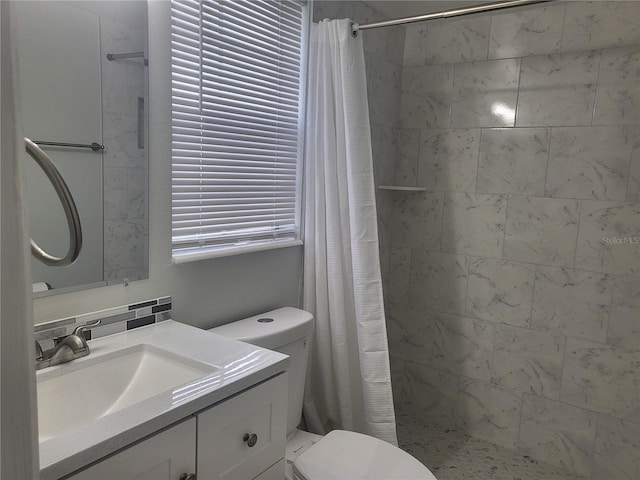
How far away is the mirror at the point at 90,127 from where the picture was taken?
1.27m

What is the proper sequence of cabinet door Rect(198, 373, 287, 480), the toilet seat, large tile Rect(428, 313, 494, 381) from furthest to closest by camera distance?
large tile Rect(428, 313, 494, 381), the toilet seat, cabinet door Rect(198, 373, 287, 480)

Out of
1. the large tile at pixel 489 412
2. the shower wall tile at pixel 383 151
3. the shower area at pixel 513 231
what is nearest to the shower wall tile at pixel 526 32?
the shower area at pixel 513 231

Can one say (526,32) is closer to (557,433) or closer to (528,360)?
(528,360)

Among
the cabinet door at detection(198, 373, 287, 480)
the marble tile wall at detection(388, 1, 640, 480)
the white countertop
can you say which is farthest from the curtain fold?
the marble tile wall at detection(388, 1, 640, 480)

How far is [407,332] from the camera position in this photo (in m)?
2.98

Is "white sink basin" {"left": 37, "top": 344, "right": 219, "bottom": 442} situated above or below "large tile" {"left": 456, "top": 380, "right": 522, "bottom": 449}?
above

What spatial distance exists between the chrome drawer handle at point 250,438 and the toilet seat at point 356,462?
44 centimetres

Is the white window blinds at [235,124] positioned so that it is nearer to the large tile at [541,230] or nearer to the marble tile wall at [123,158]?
the marble tile wall at [123,158]

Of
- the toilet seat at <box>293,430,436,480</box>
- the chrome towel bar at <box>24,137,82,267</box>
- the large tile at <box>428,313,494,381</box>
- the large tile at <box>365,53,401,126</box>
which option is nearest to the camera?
the chrome towel bar at <box>24,137,82,267</box>

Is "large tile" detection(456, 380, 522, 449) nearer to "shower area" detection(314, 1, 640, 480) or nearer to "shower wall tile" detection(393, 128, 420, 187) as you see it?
"shower area" detection(314, 1, 640, 480)

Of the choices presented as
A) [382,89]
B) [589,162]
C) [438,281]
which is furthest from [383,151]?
[589,162]

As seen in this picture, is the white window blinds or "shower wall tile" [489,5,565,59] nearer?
the white window blinds

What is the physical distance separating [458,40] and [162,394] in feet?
7.88

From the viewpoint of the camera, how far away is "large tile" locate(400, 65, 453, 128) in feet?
8.96
